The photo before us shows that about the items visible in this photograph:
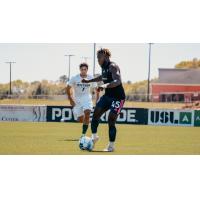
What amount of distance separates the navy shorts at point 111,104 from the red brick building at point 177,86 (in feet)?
12.3

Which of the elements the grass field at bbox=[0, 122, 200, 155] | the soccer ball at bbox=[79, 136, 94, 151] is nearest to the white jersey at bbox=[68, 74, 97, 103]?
the grass field at bbox=[0, 122, 200, 155]

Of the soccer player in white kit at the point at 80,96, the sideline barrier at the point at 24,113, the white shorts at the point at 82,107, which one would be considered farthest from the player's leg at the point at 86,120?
the sideline barrier at the point at 24,113

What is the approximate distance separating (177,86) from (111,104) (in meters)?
6.21

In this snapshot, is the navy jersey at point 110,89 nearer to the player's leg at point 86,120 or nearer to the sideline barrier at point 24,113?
the player's leg at point 86,120

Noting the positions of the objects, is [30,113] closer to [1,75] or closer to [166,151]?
[1,75]

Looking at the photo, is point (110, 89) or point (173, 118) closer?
point (110, 89)

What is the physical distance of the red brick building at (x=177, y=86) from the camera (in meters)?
14.1

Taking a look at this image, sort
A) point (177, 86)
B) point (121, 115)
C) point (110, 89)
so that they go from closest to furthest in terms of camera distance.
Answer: point (110, 89) < point (177, 86) < point (121, 115)

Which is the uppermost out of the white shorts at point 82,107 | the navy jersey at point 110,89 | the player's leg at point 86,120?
the navy jersey at point 110,89

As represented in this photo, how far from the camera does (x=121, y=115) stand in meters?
18.9

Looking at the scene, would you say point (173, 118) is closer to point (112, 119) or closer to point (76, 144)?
point (76, 144)

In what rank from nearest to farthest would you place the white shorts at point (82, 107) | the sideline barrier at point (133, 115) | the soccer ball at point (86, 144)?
1. the soccer ball at point (86, 144)
2. the white shorts at point (82, 107)
3. the sideline barrier at point (133, 115)

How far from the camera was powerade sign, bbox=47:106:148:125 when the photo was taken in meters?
18.9

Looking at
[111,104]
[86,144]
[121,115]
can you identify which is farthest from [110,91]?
[121,115]
